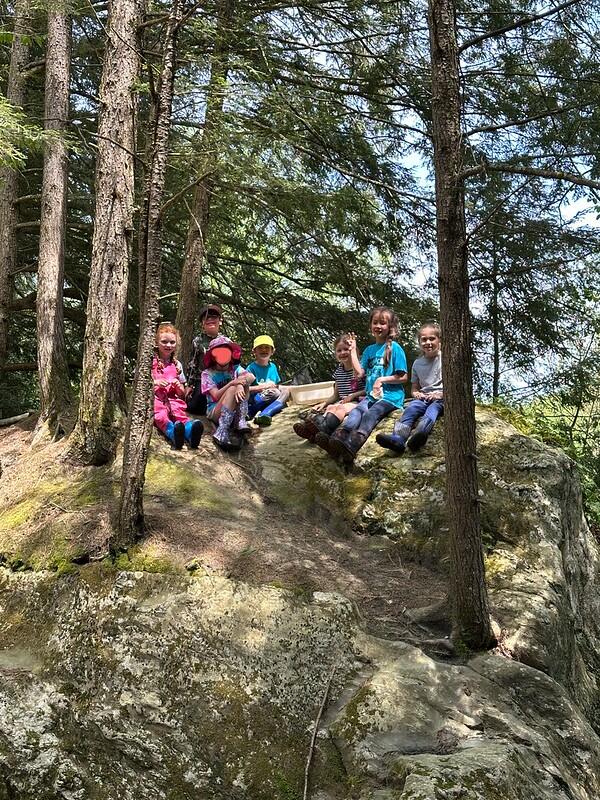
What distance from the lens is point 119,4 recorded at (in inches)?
251

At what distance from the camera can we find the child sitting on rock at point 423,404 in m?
6.30

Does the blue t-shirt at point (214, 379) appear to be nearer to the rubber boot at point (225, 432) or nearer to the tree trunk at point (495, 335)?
the rubber boot at point (225, 432)

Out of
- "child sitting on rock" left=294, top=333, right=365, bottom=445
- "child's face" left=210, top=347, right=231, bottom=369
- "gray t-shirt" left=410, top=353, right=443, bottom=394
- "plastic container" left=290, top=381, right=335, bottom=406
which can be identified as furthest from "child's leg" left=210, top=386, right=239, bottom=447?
"gray t-shirt" left=410, top=353, right=443, bottom=394

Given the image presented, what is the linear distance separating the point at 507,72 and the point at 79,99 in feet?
19.9

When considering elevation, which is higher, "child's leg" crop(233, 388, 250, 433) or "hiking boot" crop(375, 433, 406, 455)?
"child's leg" crop(233, 388, 250, 433)

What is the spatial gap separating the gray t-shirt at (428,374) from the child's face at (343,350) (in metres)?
0.70

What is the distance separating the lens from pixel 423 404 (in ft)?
21.4

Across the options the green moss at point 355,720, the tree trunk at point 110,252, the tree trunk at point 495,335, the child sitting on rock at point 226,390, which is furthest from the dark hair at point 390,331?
the green moss at point 355,720

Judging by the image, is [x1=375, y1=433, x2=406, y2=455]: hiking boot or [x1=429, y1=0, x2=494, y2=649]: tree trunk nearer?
[x1=429, y1=0, x2=494, y2=649]: tree trunk

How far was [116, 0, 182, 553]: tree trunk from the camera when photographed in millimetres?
4723

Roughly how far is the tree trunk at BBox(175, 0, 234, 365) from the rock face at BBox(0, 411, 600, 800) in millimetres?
3088

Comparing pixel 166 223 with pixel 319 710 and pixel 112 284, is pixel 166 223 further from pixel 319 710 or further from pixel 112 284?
pixel 319 710

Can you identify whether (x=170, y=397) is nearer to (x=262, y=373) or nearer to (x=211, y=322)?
(x=211, y=322)

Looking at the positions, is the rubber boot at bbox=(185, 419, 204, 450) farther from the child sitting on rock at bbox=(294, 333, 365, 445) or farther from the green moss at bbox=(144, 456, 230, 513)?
the child sitting on rock at bbox=(294, 333, 365, 445)
